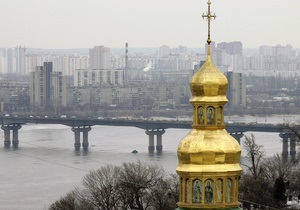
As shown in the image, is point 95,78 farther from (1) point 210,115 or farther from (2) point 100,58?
(1) point 210,115

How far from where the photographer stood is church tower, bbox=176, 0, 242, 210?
549cm

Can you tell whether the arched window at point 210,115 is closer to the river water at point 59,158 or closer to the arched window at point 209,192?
the arched window at point 209,192

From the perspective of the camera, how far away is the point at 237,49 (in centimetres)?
12312

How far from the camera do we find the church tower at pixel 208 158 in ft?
18.0

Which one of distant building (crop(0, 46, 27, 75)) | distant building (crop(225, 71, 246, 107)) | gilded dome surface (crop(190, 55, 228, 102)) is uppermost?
distant building (crop(0, 46, 27, 75))

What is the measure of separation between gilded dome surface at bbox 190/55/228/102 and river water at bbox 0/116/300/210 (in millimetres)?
15542

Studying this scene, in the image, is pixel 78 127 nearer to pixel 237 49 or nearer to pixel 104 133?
pixel 104 133

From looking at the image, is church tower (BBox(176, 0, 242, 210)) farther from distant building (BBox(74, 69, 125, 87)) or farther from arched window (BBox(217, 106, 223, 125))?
distant building (BBox(74, 69, 125, 87))

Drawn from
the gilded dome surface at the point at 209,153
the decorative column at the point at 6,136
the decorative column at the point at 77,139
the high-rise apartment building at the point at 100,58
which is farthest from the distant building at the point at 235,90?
the gilded dome surface at the point at 209,153

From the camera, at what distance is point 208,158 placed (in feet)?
18.2

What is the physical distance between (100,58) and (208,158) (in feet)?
364

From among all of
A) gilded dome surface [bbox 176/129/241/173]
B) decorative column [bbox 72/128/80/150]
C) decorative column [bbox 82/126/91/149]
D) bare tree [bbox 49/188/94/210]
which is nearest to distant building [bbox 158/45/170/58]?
decorative column [bbox 82/126/91/149]

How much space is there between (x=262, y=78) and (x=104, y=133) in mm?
47161

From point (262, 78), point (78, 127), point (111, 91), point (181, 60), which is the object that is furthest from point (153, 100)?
point (181, 60)
